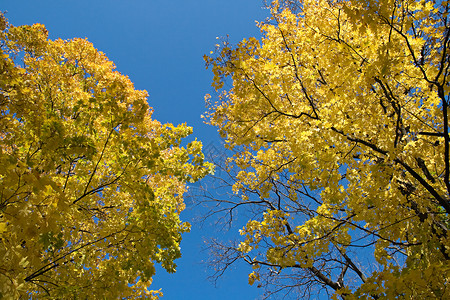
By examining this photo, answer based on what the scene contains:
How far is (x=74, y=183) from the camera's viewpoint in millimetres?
4164

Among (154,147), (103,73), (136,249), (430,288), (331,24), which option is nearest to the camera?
(430,288)

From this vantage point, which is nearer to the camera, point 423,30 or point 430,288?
point 430,288

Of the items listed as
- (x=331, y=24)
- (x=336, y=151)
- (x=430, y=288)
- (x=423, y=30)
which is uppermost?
(x=331, y=24)

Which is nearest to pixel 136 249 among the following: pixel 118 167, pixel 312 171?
pixel 118 167

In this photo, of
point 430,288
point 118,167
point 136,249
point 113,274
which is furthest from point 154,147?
point 430,288

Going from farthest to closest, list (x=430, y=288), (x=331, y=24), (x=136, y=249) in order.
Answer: (x=331, y=24) < (x=136, y=249) < (x=430, y=288)

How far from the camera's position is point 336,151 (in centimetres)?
379

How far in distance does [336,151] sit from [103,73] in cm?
593

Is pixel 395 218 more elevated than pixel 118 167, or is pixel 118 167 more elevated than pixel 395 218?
pixel 118 167

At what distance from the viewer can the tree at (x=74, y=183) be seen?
2.12 metres

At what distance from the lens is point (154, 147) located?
366 centimetres

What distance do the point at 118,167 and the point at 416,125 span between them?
463cm

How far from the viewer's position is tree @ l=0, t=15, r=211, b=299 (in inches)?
83.6

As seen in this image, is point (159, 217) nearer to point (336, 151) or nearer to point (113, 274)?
point (113, 274)
